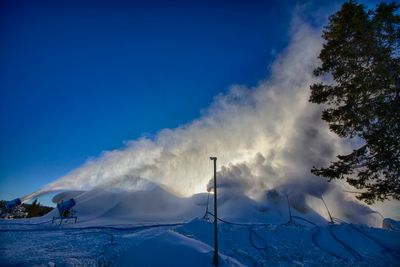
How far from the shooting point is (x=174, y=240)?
14.4 meters

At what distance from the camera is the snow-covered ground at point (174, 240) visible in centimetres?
1259

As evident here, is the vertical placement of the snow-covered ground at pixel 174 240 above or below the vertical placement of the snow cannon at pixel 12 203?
below

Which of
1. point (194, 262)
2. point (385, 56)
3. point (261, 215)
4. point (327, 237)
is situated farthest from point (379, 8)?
point (261, 215)

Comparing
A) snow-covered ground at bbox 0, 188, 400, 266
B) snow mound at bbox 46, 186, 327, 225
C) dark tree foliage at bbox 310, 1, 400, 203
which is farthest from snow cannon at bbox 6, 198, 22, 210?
dark tree foliage at bbox 310, 1, 400, 203

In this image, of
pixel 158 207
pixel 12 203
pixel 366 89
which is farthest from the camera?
pixel 12 203

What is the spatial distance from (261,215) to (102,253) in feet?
92.0

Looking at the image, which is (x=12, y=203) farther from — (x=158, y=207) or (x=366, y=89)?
(x=366, y=89)

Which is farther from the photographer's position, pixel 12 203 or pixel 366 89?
pixel 12 203

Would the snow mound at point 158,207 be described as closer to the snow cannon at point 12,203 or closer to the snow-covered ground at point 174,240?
the snow-covered ground at point 174,240

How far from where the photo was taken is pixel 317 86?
500 inches

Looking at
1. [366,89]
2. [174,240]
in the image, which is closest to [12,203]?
[174,240]

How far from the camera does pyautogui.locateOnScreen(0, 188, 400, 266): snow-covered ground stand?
12.6 meters

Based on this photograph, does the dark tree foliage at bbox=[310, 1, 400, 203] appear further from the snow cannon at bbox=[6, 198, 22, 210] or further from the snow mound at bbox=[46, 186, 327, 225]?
the snow cannon at bbox=[6, 198, 22, 210]

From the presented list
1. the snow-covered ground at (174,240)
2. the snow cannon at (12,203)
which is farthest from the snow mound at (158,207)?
the snow cannon at (12,203)
